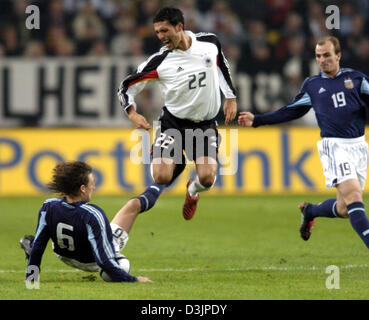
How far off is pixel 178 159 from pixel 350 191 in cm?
185

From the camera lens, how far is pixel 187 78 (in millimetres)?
8570

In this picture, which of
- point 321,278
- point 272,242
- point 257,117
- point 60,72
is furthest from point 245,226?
point 60,72

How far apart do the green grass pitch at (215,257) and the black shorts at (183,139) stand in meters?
1.00

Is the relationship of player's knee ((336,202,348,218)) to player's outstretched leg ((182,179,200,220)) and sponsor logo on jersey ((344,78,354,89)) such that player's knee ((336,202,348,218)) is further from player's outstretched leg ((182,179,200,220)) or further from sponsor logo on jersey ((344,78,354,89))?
player's outstretched leg ((182,179,200,220))

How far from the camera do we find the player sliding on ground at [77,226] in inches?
268

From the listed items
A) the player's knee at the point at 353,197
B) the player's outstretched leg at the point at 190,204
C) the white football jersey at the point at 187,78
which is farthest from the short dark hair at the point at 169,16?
the player's knee at the point at 353,197

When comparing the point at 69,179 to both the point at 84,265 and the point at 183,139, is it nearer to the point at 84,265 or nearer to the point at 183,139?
the point at 84,265

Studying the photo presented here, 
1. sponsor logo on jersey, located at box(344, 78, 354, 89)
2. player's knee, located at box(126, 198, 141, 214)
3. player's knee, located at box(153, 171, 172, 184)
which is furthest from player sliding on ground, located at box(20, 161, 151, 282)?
sponsor logo on jersey, located at box(344, 78, 354, 89)

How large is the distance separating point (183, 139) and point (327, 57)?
162 cm

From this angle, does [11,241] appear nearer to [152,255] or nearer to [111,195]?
[152,255]

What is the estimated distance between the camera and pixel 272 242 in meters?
9.84

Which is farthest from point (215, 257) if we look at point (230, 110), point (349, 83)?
point (349, 83)
